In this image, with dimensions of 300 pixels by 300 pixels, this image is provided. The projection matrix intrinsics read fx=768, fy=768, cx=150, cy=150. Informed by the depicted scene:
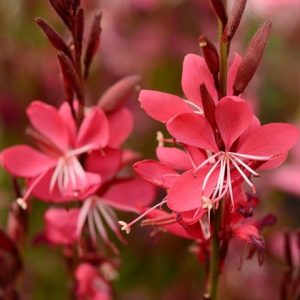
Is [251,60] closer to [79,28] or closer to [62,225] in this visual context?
[79,28]

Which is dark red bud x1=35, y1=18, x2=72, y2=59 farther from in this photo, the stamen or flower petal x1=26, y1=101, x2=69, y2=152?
the stamen

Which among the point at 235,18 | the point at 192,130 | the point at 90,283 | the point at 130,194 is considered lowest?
the point at 90,283

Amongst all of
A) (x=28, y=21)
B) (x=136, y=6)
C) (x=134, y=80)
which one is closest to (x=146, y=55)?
(x=136, y=6)

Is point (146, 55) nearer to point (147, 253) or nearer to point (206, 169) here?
point (147, 253)

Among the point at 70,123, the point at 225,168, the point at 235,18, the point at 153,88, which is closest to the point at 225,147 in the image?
the point at 225,168

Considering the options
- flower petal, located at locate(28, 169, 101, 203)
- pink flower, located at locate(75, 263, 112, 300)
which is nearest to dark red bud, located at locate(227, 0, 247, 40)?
flower petal, located at locate(28, 169, 101, 203)

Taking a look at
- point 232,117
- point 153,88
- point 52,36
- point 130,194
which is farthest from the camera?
point 153,88
